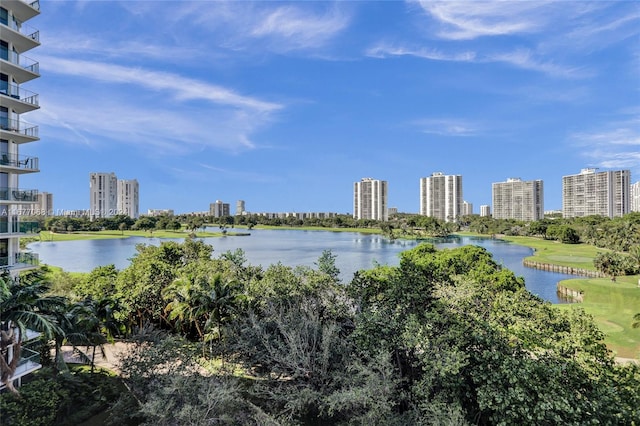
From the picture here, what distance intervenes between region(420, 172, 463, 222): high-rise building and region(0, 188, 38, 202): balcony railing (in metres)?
149

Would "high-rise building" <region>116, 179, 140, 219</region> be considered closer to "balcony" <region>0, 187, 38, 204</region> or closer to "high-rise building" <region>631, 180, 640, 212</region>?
"balcony" <region>0, 187, 38, 204</region>

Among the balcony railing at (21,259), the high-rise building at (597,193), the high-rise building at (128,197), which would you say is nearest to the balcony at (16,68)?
the balcony railing at (21,259)

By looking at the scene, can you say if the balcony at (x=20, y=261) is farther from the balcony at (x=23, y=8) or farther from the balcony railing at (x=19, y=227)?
the balcony at (x=23, y=8)

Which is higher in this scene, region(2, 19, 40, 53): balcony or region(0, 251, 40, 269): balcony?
region(2, 19, 40, 53): balcony

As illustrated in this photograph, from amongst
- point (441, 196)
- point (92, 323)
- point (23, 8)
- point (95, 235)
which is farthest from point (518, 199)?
point (23, 8)

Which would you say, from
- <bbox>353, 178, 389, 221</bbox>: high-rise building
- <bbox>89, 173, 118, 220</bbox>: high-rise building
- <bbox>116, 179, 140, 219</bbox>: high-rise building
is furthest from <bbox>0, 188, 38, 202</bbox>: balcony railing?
<bbox>353, 178, 389, 221</bbox>: high-rise building

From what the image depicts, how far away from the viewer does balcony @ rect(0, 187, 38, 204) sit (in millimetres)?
15927

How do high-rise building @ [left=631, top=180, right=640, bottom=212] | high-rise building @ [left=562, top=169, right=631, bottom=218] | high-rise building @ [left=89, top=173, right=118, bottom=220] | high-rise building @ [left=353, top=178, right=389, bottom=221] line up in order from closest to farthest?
high-rise building @ [left=89, top=173, right=118, bottom=220] → high-rise building @ [left=631, top=180, right=640, bottom=212] → high-rise building @ [left=562, top=169, right=631, bottom=218] → high-rise building @ [left=353, top=178, right=389, bottom=221]

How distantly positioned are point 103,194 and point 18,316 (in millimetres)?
79835

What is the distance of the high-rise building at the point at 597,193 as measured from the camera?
115850mm

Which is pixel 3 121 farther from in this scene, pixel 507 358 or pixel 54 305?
pixel 507 358

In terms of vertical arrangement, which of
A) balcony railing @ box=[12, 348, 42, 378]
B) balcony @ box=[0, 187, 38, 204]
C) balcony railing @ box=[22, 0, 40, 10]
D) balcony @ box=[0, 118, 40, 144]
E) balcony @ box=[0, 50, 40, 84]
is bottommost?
balcony railing @ box=[12, 348, 42, 378]

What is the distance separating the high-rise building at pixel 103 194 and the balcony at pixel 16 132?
64963 millimetres

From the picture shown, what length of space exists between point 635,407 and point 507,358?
307 cm
